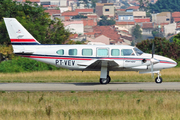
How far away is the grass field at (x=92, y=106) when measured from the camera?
12844 mm

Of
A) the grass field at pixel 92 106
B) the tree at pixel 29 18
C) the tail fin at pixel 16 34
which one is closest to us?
the grass field at pixel 92 106

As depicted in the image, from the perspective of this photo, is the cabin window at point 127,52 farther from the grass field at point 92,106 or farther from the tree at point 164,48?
the tree at point 164,48

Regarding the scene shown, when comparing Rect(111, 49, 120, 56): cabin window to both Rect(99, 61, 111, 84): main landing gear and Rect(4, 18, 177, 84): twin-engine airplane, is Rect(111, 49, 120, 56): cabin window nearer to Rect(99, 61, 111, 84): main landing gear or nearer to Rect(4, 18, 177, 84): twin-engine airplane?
Rect(4, 18, 177, 84): twin-engine airplane

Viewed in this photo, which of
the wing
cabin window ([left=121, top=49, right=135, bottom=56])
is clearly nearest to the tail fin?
the wing

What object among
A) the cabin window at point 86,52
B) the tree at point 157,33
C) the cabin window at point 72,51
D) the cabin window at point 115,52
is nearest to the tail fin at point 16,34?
the cabin window at point 72,51

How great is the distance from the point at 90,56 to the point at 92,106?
7.60 metres

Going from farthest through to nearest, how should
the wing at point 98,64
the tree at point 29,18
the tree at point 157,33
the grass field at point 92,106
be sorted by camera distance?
the tree at point 157,33 → the tree at point 29,18 → the wing at point 98,64 → the grass field at point 92,106

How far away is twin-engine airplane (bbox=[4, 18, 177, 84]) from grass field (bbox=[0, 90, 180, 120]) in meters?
4.00

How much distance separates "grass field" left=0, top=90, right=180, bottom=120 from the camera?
1284 cm

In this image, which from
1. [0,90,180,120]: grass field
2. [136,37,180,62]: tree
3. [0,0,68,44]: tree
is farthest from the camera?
[136,37,180,62]: tree

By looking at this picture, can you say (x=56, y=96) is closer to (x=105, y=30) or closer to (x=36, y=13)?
(x=36, y=13)

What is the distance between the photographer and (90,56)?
2167 centimetres

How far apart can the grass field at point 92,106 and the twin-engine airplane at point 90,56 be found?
3996 millimetres

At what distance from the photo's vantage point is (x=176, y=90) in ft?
62.5
